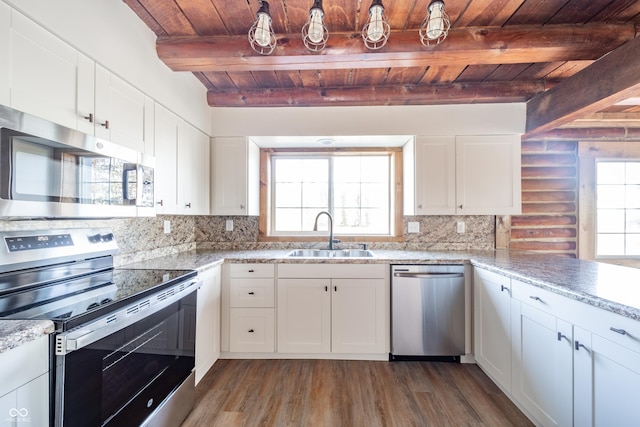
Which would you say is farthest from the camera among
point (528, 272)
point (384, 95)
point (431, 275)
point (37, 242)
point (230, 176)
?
point (230, 176)

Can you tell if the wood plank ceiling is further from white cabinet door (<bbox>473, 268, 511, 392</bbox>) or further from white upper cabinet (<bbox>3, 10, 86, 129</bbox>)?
white cabinet door (<bbox>473, 268, 511, 392</bbox>)

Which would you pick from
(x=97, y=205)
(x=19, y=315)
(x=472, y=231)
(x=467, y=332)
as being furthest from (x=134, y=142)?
(x=472, y=231)

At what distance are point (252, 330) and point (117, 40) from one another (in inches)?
87.5

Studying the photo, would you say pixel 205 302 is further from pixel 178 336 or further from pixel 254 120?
pixel 254 120

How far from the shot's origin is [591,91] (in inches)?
76.5

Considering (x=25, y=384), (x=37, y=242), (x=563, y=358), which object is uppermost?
(x=37, y=242)

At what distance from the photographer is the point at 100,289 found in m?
1.29

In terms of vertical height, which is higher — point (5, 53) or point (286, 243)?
point (5, 53)

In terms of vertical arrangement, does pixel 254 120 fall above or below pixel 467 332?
above

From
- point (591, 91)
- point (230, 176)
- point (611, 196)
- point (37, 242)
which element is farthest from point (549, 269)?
point (37, 242)

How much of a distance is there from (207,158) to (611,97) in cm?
323

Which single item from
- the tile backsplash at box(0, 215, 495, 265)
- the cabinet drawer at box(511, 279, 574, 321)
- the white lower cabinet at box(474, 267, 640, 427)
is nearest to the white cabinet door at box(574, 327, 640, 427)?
the white lower cabinet at box(474, 267, 640, 427)

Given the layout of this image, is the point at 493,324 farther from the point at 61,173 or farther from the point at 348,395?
the point at 61,173

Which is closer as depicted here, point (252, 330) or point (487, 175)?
point (252, 330)
